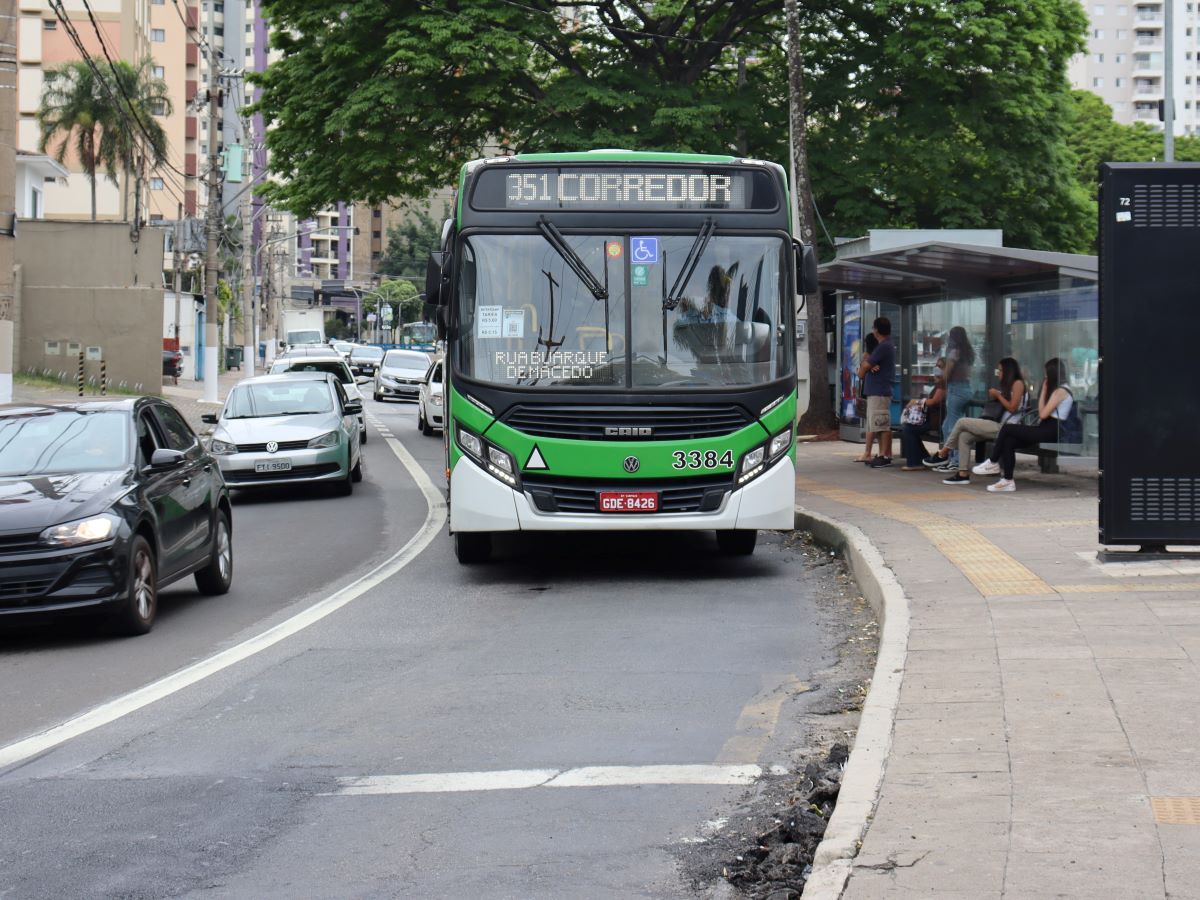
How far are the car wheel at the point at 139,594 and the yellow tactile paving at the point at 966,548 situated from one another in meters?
5.33

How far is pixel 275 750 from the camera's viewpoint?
702 cm

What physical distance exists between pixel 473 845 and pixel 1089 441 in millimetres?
12956

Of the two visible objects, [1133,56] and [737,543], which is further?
[1133,56]

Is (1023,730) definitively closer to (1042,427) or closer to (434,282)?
(434,282)

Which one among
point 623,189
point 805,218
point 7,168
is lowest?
point 623,189

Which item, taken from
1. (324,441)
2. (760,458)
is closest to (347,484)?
(324,441)

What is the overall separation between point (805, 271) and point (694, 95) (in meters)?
19.8

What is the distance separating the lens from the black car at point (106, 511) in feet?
32.2

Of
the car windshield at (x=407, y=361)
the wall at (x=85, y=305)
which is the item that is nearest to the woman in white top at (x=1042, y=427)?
the car windshield at (x=407, y=361)

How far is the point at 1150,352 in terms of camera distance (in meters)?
11.0

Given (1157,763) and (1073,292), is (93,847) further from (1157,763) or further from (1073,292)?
(1073,292)

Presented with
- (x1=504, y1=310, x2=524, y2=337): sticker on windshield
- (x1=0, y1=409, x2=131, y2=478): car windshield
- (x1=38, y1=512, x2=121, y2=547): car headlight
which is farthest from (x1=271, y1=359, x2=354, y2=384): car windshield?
(x1=38, y1=512, x2=121, y2=547): car headlight

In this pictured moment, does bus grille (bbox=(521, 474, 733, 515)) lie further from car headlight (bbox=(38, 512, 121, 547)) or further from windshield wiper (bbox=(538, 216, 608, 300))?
car headlight (bbox=(38, 512, 121, 547))

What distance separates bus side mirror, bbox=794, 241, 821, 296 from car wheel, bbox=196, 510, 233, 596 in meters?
4.87
